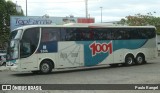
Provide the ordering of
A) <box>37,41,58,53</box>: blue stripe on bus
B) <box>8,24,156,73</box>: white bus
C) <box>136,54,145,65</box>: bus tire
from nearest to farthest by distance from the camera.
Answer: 1. <box>8,24,156,73</box>: white bus
2. <box>37,41,58,53</box>: blue stripe on bus
3. <box>136,54,145,65</box>: bus tire

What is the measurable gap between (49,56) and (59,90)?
923cm

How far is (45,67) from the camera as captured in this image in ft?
76.9

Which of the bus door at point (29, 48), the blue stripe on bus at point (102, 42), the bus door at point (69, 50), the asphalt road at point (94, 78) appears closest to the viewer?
the asphalt road at point (94, 78)

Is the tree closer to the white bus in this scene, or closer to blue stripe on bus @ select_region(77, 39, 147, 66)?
the white bus

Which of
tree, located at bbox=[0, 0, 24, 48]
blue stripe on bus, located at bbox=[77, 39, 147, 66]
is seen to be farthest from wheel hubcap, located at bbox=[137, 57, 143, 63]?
tree, located at bbox=[0, 0, 24, 48]

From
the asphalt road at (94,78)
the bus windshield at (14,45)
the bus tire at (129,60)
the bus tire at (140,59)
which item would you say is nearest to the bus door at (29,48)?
the bus windshield at (14,45)

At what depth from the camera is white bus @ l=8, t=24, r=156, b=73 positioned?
22703mm

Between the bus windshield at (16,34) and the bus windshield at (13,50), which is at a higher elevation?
the bus windshield at (16,34)

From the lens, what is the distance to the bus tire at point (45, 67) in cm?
2336

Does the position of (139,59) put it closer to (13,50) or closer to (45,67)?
(45,67)

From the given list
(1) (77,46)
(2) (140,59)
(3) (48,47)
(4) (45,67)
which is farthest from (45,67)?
(2) (140,59)

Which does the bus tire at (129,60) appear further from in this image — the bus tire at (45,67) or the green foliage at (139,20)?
the green foliage at (139,20)

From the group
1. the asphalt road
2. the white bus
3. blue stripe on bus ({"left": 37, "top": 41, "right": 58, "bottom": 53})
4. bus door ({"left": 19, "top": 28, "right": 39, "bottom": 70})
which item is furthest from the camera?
blue stripe on bus ({"left": 37, "top": 41, "right": 58, "bottom": 53})

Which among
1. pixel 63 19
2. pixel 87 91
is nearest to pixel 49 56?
pixel 87 91
